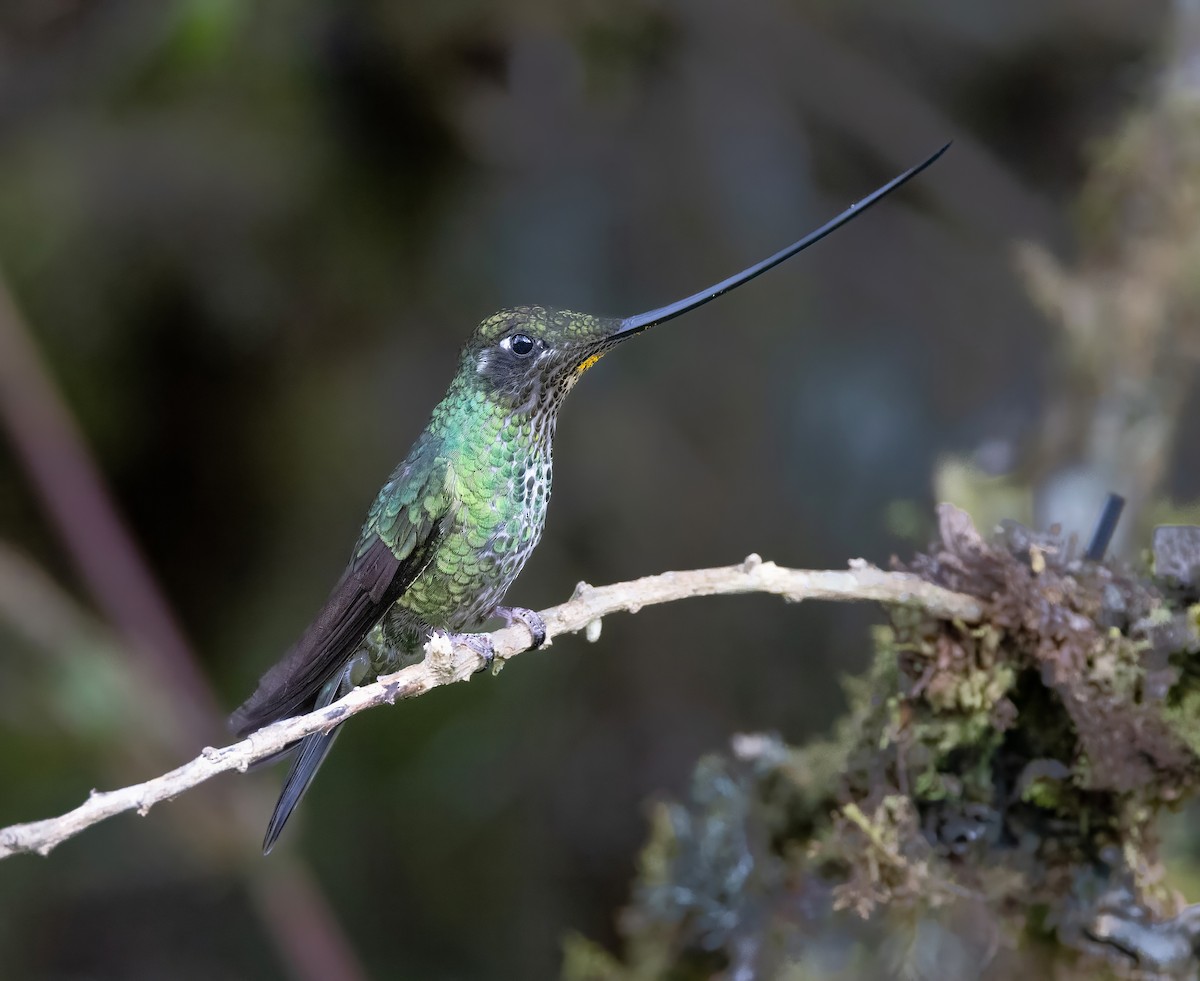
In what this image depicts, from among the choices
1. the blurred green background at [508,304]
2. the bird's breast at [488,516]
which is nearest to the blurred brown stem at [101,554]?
the blurred green background at [508,304]

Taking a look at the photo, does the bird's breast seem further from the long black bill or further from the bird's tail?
the long black bill

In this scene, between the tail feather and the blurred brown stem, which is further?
the blurred brown stem

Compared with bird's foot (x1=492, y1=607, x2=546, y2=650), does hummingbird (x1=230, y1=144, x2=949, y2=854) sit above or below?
above

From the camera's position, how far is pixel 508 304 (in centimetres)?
316

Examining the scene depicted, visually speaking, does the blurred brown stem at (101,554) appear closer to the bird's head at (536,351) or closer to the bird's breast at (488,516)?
the bird's breast at (488,516)

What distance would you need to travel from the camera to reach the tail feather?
146 centimetres

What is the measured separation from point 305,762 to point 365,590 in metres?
0.29

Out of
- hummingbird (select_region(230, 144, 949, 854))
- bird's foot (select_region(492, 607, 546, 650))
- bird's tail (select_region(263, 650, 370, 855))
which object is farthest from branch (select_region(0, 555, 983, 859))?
bird's tail (select_region(263, 650, 370, 855))

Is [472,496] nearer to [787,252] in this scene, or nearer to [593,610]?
[593,610]

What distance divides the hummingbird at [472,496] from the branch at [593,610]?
11 centimetres

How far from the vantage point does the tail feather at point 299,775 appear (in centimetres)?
146

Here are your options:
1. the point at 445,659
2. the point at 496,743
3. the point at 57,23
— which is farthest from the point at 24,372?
the point at 445,659

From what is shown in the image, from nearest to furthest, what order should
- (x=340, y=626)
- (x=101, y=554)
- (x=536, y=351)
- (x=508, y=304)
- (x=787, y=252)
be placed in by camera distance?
(x=787, y=252), (x=340, y=626), (x=536, y=351), (x=101, y=554), (x=508, y=304)

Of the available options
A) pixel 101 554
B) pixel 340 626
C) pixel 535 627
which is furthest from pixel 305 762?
pixel 101 554
